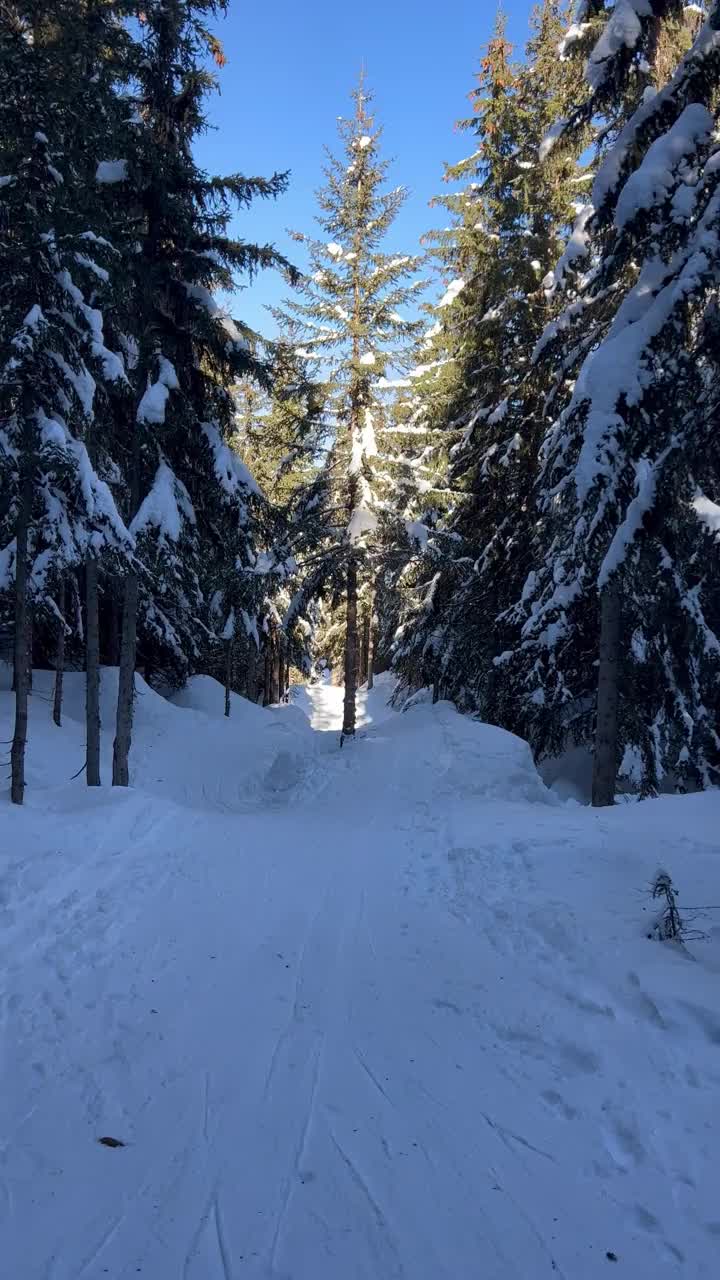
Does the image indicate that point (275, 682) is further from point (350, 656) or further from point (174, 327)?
point (174, 327)

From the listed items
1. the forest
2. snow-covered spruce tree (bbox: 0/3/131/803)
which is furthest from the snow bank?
snow-covered spruce tree (bbox: 0/3/131/803)

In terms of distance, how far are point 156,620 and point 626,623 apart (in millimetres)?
11685

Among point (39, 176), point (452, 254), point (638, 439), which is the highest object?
point (452, 254)

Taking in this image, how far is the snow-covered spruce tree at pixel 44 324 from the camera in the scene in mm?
8898

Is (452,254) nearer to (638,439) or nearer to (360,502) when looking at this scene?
(360,502)

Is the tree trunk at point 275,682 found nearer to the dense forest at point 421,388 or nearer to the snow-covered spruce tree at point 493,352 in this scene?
the dense forest at point 421,388

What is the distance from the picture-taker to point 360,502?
16469 millimetres

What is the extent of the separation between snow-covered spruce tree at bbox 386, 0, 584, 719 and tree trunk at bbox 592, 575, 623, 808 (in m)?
3.63

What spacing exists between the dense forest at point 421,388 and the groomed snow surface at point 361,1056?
354 cm

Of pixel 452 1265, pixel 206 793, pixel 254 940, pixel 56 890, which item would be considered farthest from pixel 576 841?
pixel 206 793

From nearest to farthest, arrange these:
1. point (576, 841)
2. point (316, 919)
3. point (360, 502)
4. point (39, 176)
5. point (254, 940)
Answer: point (254, 940) < point (316, 919) < point (576, 841) < point (39, 176) < point (360, 502)

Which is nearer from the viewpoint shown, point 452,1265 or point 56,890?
point 452,1265

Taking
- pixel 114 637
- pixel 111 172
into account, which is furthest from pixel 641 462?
pixel 114 637

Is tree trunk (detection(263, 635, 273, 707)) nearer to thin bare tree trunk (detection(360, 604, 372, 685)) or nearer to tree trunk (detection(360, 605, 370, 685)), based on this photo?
thin bare tree trunk (detection(360, 604, 372, 685))
